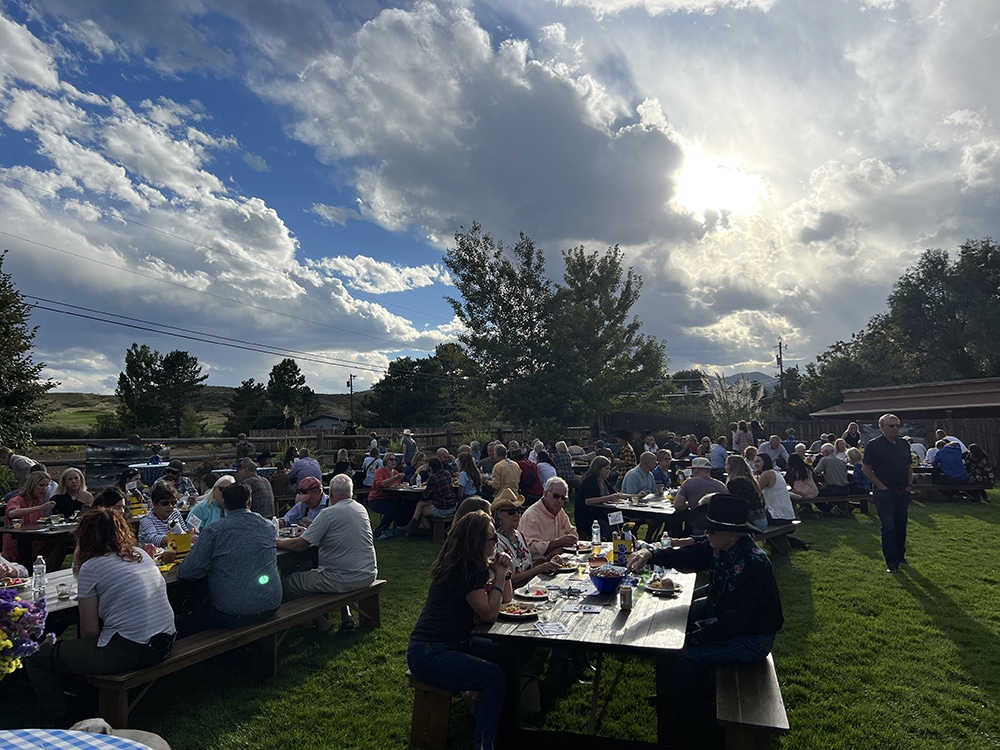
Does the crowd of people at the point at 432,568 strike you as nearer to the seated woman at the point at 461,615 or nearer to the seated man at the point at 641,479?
the seated woman at the point at 461,615

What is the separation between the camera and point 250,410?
49125 millimetres

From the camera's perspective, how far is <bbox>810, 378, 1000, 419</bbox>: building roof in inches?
922

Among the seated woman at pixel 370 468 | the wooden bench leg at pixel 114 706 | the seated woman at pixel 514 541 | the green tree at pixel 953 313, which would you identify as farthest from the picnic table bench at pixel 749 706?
the green tree at pixel 953 313

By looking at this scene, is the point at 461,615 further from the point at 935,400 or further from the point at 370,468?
the point at 935,400

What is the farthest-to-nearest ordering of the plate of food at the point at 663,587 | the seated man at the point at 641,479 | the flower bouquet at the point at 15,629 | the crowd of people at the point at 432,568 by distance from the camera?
the seated man at the point at 641,479 → the plate of food at the point at 663,587 → the crowd of people at the point at 432,568 → the flower bouquet at the point at 15,629

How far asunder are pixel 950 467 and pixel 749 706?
12.9 m

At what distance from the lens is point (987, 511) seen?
12078 millimetres

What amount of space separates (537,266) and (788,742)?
24895 millimetres

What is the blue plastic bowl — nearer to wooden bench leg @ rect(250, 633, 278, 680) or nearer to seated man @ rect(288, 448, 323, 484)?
wooden bench leg @ rect(250, 633, 278, 680)

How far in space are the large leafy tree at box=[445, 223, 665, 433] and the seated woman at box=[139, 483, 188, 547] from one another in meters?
19.7

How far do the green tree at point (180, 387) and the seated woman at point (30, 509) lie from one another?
4159 cm

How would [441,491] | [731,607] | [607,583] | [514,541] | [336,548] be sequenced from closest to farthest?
1. [731,607]
2. [607,583]
3. [514,541]
4. [336,548]
5. [441,491]

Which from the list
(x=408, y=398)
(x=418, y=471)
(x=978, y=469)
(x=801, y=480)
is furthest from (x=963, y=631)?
(x=408, y=398)

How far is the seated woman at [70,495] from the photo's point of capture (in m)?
7.98
